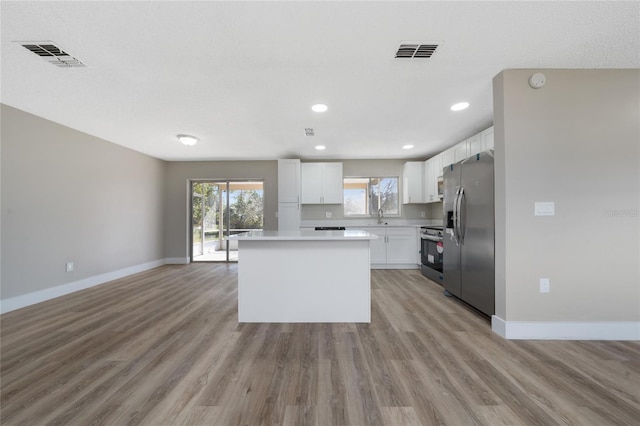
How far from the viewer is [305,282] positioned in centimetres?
271

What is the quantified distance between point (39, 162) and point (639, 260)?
672cm

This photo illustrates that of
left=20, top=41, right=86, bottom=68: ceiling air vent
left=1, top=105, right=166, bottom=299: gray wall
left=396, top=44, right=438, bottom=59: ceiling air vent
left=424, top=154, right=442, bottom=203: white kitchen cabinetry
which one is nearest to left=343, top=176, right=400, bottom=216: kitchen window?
left=424, top=154, right=442, bottom=203: white kitchen cabinetry

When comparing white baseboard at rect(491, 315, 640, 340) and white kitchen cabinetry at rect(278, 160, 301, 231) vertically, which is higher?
white kitchen cabinetry at rect(278, 160, 301, 231)

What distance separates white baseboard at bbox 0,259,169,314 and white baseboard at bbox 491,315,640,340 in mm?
5385

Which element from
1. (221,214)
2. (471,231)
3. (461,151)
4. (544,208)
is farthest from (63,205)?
(461,151)

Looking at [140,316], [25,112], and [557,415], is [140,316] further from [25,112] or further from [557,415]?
[557,415]

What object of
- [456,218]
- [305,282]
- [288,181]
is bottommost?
[305,282]

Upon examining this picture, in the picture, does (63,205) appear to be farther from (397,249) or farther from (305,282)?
(397,249)

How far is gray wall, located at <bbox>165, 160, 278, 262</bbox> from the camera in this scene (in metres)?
6.01

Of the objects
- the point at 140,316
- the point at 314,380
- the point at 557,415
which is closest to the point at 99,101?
the point at 140,316

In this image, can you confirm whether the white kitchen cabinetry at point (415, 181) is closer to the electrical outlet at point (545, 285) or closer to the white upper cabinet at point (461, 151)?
the white upper cabinet at point (461, 151)

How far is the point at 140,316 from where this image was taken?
9.43ft

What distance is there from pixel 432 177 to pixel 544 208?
2.93 metres

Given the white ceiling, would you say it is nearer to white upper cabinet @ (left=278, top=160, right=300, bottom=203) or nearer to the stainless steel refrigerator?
the stainless steel refrigerator
